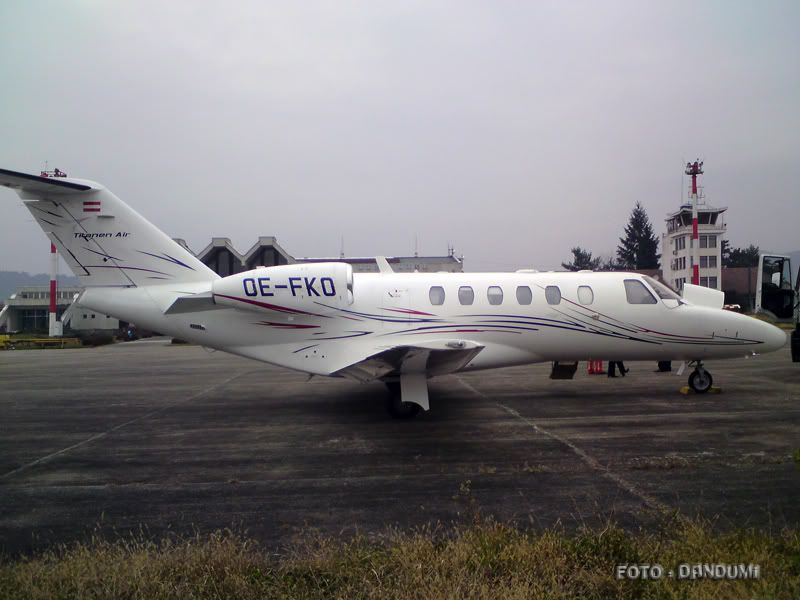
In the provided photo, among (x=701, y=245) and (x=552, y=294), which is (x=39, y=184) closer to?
(x=552, y=294)

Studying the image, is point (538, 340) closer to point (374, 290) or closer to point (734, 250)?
point (374, 290)

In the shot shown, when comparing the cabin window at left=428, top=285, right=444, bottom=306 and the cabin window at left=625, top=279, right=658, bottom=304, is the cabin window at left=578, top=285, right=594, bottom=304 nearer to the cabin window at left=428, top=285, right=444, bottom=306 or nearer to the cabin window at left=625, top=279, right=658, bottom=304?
the cabin window at left=625, top=279, right=658, bottom=304

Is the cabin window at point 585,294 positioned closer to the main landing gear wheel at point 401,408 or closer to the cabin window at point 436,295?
the cabin window at point 436,295

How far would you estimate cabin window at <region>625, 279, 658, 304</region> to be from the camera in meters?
10.9

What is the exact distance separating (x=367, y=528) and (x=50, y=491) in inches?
161

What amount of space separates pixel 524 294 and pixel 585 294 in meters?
1.30

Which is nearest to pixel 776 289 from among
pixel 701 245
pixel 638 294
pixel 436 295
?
pixel 638 294

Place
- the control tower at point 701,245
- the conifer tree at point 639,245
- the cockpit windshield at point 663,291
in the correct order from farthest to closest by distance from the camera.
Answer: the conifer tree at point 639,245 < the control tower at point 701,245 < the cockpit windshield at point 663,291

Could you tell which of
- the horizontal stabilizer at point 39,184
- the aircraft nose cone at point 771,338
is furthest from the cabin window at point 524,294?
the horizontal stabilizer at point 39,184

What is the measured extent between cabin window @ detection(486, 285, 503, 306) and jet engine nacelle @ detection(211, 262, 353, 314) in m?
2.79

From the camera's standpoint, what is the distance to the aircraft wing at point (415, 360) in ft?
28.6

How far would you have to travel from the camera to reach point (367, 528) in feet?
16.0

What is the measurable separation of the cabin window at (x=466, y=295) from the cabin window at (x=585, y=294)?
2.22 m

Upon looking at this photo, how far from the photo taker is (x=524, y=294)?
10.6 m
